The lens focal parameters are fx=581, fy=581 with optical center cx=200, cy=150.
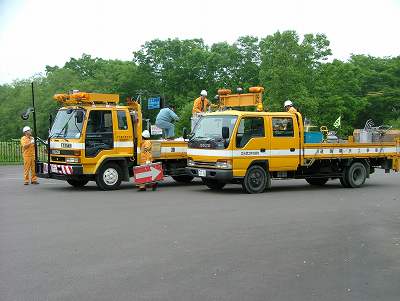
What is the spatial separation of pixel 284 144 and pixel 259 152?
91 cm

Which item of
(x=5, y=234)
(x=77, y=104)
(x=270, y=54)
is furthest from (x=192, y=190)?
(x=270, y=54)

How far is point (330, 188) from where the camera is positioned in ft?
60.2

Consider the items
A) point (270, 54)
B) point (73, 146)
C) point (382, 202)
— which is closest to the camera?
point (382, 202)

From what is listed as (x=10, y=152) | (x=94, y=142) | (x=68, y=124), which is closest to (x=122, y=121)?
(x=94, y=142)

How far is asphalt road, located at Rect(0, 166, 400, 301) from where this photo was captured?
646 cm

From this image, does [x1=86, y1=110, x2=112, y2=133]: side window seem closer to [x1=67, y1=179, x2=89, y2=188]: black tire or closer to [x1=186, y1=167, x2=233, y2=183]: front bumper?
[x1=67, y1=179, x2=89, y2=188]: black tire

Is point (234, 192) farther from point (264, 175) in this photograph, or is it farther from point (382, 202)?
point (382, 202)

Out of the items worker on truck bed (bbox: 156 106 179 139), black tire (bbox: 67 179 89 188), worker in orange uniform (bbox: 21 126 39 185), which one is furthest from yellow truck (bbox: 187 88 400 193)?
worker in orange uniform (bbox: 21 126 39 185)

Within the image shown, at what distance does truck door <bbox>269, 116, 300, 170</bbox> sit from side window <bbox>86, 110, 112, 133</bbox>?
4685 mm

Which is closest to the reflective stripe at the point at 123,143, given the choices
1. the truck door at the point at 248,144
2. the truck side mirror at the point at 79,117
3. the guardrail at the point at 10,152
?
the truck side mirror at the point at 79,117

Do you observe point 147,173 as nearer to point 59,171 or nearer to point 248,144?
point 59,171

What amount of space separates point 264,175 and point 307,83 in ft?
126

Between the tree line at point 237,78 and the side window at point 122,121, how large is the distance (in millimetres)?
34342

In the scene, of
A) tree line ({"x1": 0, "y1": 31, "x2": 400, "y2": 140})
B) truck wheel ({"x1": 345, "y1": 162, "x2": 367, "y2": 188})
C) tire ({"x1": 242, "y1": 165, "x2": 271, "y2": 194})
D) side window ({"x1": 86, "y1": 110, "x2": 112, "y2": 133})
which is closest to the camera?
tire ({"x1": 242, "y1": 165, "x2": 271, "y2": 194})
